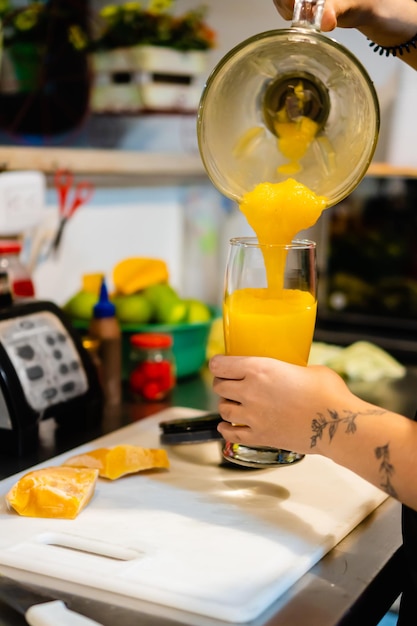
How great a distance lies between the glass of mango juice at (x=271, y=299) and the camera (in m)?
0.99

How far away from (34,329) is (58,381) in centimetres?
9

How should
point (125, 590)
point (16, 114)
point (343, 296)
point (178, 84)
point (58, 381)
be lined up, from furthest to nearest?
point (343, 296) → point (178, 84) → point (16, 114) → point (58, 381) → point (125, 590)

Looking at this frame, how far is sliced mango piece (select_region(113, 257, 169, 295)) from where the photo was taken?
173 centimetres

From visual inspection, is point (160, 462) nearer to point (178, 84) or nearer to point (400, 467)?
point (400, 467)

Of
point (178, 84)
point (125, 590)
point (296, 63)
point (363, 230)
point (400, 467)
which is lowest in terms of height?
point (125, 590)

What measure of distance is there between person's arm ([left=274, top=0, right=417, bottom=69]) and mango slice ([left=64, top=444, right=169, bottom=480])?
625 mm

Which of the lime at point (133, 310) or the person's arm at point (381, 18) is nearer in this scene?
the person's arm at point (381, 18)

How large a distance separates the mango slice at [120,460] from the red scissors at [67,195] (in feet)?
2.61

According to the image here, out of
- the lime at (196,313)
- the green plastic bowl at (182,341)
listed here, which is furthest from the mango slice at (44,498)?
the lime at (196,313)

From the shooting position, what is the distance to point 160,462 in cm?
114

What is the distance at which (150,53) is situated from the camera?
1911mm

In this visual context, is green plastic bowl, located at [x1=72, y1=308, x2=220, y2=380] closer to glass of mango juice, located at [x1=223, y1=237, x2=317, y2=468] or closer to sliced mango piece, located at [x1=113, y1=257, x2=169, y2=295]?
sliced mango piece, located at [x1=113, y1=257, x2=169, y2=295]

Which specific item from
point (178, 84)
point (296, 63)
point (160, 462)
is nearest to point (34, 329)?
point (160, 462)

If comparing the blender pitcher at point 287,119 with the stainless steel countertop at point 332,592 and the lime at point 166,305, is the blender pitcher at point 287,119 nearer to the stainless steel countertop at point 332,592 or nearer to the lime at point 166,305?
the stainless steel countertop at point 332,592
